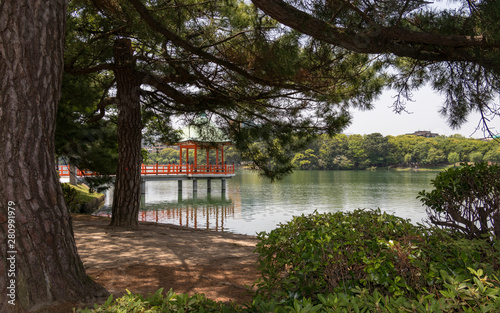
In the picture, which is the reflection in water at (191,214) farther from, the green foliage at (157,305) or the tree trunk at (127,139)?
the green foliage at (157,305)

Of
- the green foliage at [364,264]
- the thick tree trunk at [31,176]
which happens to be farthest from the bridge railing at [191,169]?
the green foliage at [364,264]

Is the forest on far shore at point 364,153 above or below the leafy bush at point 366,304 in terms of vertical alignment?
above

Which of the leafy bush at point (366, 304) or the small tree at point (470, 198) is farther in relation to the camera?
the small tree at point (470, 198)

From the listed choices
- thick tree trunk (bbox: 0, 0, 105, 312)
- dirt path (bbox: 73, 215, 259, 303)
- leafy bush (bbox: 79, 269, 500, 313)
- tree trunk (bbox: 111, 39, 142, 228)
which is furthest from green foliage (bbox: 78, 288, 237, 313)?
tree trunk (bbox: 111, 39, 142, 228)

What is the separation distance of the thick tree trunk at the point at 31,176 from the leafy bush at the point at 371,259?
114cm

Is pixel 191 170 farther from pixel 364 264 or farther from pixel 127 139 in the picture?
pixel 364 264

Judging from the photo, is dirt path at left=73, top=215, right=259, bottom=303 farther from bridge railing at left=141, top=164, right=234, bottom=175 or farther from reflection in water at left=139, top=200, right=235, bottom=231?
bridge railing at left=141, top=164, right=234, bottom=175

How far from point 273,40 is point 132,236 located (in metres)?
3.02

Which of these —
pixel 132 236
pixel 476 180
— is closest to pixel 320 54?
pixel 476 180

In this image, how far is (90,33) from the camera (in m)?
5.42

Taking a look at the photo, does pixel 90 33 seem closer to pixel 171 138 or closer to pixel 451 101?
pixel 171 138

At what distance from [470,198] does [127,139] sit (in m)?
4.39

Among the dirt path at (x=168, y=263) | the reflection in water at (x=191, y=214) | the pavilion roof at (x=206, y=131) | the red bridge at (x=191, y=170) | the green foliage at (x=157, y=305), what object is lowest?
the reflection in water at (x=191, y=214)

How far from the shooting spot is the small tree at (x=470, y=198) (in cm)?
253
